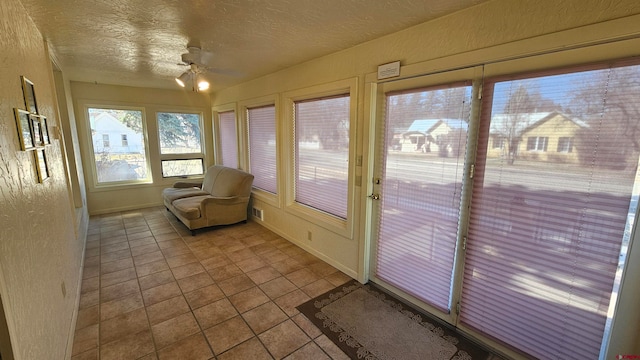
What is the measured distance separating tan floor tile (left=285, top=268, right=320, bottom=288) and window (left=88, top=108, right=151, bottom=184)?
4.15 meters

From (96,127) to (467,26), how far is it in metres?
5.79

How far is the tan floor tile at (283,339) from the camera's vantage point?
1864 mm

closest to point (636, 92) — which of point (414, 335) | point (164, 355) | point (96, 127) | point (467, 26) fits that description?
point (467, 26)

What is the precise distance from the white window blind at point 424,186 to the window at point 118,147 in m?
4.98

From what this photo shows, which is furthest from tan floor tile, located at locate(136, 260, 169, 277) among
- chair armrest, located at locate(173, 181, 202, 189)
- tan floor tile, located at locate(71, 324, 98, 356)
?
chair armrest, located at locate(173, 181, 202, 189)

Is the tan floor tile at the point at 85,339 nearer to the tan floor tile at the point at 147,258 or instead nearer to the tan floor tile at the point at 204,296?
the tan floor tile at the point at 204,296

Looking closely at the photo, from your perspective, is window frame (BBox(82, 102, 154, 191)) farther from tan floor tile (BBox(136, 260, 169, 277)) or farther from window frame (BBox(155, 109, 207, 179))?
tan floor tile (BBox(136, 260, 169, 277))

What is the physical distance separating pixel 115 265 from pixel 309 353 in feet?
8.50

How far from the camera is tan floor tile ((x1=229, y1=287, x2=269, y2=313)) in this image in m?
2.32

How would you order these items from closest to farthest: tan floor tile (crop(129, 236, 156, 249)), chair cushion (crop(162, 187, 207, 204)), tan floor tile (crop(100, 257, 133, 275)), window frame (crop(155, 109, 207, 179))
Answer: tan floor tile (crop(100, 257, 133, 275)) → tan floor tile (crop(129, 236, 156, 249)) → chair cushion (crop(162, 187, 207, 204)) → window frame (crop(155, 109, 207, 179))

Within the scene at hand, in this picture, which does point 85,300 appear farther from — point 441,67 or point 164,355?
point 441,67

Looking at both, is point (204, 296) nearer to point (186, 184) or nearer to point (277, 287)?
point (277, 287)

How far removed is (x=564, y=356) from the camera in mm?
1574

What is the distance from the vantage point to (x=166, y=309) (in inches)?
90.0
